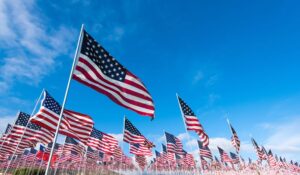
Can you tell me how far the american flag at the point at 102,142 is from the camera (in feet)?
98.5

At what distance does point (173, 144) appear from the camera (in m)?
36.8

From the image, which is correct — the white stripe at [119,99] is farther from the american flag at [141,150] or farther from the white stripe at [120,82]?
the american flag at [141,150]

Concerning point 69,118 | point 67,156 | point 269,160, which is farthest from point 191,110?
point 269,160

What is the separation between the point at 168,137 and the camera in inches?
1431

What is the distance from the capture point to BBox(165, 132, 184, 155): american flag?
36156 millimetres

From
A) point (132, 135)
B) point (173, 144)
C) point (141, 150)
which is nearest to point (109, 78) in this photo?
point (132, 135)

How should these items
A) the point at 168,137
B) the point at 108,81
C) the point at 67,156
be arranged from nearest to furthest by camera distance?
1. the point at 108,81
2. the point at 168,137
3. the point at 67,156

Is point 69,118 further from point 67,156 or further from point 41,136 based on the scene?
point 67,156

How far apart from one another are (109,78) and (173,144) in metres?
28.5

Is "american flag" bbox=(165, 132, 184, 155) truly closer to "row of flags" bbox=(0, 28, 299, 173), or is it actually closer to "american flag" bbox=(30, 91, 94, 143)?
"row of flags" bbox=(0, 28, 299, 173)

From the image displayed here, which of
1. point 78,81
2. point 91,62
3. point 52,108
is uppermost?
point 52,108

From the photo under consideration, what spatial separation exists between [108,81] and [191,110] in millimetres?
11466

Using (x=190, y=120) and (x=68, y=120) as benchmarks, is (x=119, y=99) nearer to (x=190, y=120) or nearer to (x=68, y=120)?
(x=68, y=120)

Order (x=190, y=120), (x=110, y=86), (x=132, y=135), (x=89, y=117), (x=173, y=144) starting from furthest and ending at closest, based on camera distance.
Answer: (x=173, y=144) → (x=132, y=135) → (x=190, y=120) → (x=89, y=117) → (x=110, y=86)
